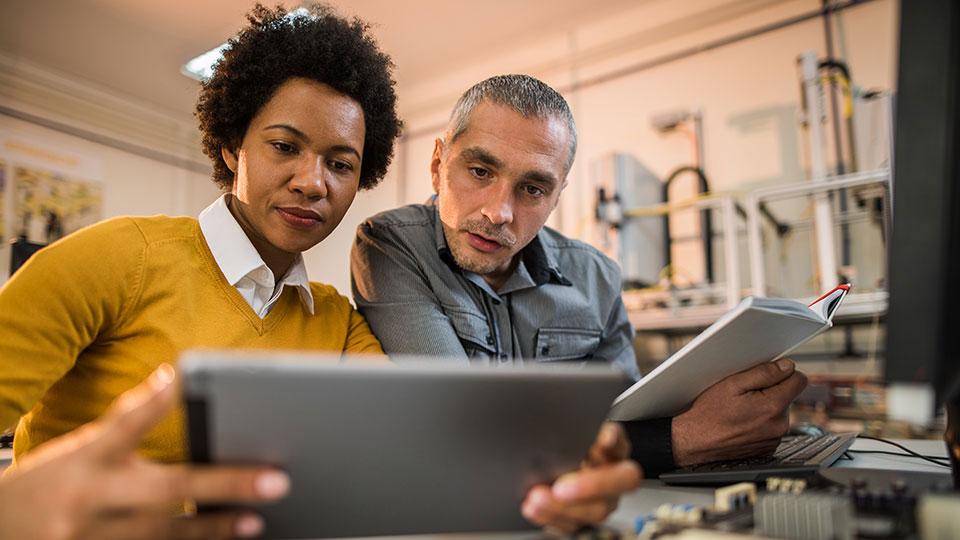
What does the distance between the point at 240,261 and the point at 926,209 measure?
75 centimetres

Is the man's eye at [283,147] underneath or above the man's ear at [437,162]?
underneath

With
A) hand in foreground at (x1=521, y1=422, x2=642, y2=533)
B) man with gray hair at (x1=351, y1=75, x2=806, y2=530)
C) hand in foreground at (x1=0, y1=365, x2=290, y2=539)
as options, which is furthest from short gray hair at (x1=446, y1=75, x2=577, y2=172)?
hand in foreground at (x1=0, y1=365, x2=290, y2=539)

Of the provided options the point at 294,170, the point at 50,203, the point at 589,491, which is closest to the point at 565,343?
the point at 294,170

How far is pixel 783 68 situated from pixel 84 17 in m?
3.56

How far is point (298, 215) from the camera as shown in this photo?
91cm

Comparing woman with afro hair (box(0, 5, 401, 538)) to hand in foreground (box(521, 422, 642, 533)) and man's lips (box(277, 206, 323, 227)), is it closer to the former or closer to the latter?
man's lips (box(277, 206, 323, 227))

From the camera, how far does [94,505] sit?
36 centimetres

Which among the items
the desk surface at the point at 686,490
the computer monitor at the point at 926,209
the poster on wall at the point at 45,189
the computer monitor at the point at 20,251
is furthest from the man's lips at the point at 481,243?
the poster on wall at the point at 45,189

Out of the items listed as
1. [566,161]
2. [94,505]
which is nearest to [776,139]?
[566,161]

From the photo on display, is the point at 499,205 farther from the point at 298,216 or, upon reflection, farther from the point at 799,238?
the point at 799,238

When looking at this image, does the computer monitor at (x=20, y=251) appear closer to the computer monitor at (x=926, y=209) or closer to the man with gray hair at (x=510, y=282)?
the man with gray hair at (x=510, y=282)

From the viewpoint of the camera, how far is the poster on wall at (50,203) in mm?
3711

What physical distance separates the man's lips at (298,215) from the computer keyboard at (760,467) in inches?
23.1

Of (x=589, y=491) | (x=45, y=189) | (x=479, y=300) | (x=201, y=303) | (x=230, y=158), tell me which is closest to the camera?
(x=589, y=491)
